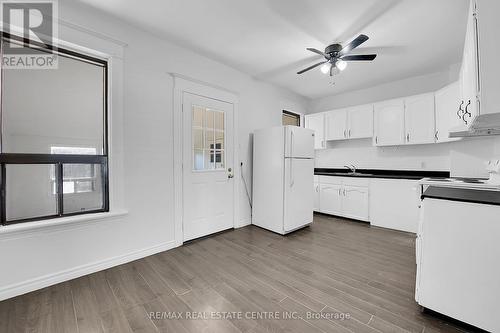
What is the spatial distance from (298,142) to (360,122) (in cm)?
183

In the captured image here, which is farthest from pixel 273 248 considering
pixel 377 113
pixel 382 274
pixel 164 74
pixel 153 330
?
pixel 377 113

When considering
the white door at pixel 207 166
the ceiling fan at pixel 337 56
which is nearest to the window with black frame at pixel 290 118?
the white door at pixel 207 166

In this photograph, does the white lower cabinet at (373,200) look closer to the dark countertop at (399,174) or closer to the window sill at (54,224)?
the dark countertop at (399,174)

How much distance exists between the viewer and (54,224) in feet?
6.45

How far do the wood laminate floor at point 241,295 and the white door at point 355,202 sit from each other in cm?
117

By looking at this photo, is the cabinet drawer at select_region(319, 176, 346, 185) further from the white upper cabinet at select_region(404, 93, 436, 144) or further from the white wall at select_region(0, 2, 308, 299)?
the white wall at select_region(0, 2, 308, 299)

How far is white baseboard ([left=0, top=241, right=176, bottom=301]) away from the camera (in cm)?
181

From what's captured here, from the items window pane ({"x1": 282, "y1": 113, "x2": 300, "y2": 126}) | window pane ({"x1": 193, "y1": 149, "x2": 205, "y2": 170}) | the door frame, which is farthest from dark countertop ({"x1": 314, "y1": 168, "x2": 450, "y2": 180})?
the door frame

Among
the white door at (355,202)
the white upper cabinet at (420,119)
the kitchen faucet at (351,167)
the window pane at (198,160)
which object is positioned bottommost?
the white door at (355,202)

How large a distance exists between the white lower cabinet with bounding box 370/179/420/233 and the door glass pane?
2.91 metres

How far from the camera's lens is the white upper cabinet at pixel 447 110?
2.99 m

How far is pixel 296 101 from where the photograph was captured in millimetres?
5027

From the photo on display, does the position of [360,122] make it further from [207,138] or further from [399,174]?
[207,138]

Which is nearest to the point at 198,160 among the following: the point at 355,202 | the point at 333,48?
the point at 333,48
